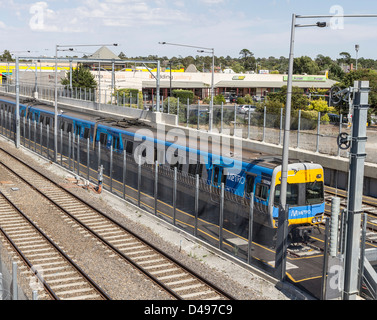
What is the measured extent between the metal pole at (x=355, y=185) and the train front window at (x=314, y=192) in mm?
5770

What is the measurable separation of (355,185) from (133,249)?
831cm

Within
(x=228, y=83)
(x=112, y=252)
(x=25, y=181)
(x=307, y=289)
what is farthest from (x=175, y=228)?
Result: (x=228, y=83)

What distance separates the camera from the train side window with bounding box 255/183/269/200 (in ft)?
55.8

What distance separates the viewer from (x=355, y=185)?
36.9 ft

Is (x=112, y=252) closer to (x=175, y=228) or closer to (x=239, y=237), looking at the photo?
(x=175, y=228)

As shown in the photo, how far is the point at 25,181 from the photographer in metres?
27.5

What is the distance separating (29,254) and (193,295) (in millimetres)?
6091

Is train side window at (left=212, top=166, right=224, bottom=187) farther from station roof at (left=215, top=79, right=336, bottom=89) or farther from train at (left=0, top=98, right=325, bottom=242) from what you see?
station roof at (left=215, top=79, right=336, bottom=89)

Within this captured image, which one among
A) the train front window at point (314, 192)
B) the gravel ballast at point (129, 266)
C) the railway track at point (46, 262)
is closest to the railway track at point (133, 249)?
the gravel ballast at point (129, 266)

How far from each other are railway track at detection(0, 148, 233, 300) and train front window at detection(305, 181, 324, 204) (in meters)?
4.90

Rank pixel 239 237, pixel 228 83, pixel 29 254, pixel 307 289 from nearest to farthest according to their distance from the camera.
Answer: pixel 307 289, pixel 239 237, pixel 29 254, pixel 228 83

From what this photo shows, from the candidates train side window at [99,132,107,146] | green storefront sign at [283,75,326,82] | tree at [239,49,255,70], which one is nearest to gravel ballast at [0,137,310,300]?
train side window at [99,132,107,146]

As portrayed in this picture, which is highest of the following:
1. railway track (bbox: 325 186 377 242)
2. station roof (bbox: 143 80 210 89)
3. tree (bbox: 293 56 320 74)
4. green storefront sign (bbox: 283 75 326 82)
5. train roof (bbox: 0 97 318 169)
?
tree (bbox: 293 56 320 74)
